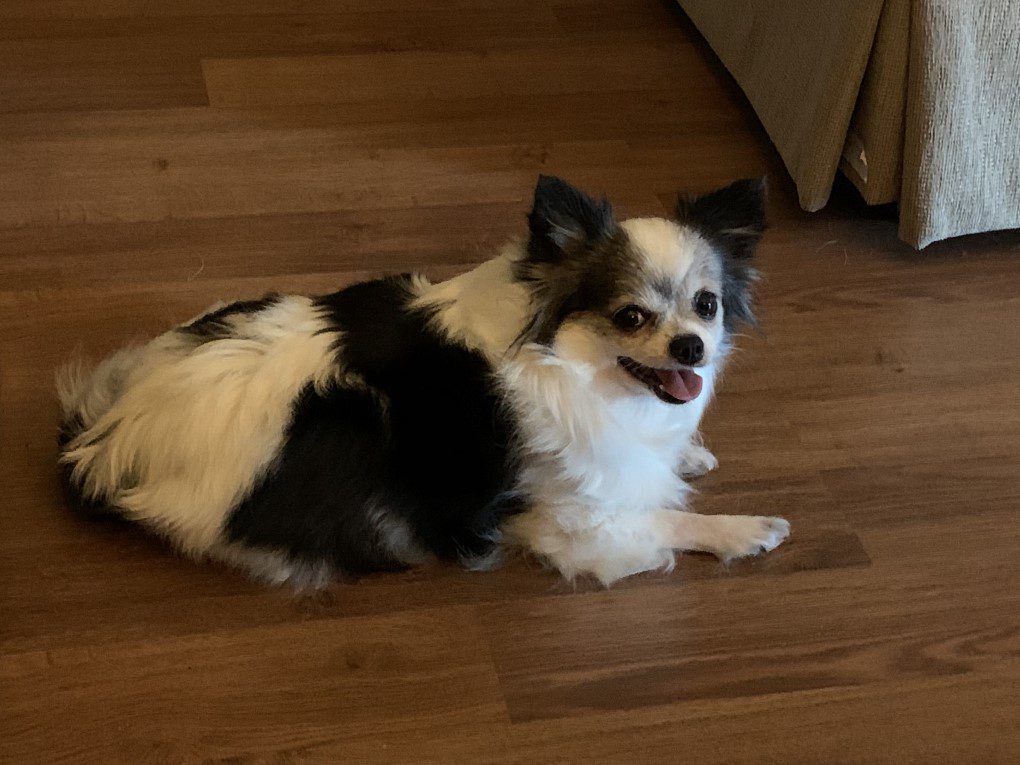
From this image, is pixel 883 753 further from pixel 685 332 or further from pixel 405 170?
pixel 405 170

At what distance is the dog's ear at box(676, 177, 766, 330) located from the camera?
1680 mm

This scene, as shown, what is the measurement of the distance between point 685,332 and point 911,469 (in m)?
0.67

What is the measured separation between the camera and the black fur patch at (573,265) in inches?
63.1

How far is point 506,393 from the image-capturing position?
1624 mm

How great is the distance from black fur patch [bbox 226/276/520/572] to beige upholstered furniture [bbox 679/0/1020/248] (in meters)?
1.17

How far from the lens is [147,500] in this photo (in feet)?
5.45

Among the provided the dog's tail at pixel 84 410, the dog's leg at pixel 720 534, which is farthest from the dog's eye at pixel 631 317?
the dog's tail at pixel 84 410

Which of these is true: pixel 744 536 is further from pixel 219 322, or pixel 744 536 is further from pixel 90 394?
pixel 90 394

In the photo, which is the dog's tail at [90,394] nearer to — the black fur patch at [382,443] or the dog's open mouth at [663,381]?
the black fur patch at [382,443]

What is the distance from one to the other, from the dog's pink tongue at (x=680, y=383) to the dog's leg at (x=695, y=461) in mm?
272

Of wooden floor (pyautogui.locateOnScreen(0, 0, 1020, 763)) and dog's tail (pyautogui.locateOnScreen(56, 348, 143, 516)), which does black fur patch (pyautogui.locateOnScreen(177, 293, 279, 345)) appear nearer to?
dog's tail (pyautogui.locateOnScreen(56, 348, 143, 516))

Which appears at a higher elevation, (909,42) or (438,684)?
(909,42)

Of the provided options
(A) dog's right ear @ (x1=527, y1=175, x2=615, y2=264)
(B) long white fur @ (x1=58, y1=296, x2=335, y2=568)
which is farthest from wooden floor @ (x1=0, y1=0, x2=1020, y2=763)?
(A) dog's right ear @ (x1=527, y1=175, x2=615, y2=264)

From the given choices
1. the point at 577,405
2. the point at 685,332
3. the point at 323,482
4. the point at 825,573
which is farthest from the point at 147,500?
the point at 825,573
